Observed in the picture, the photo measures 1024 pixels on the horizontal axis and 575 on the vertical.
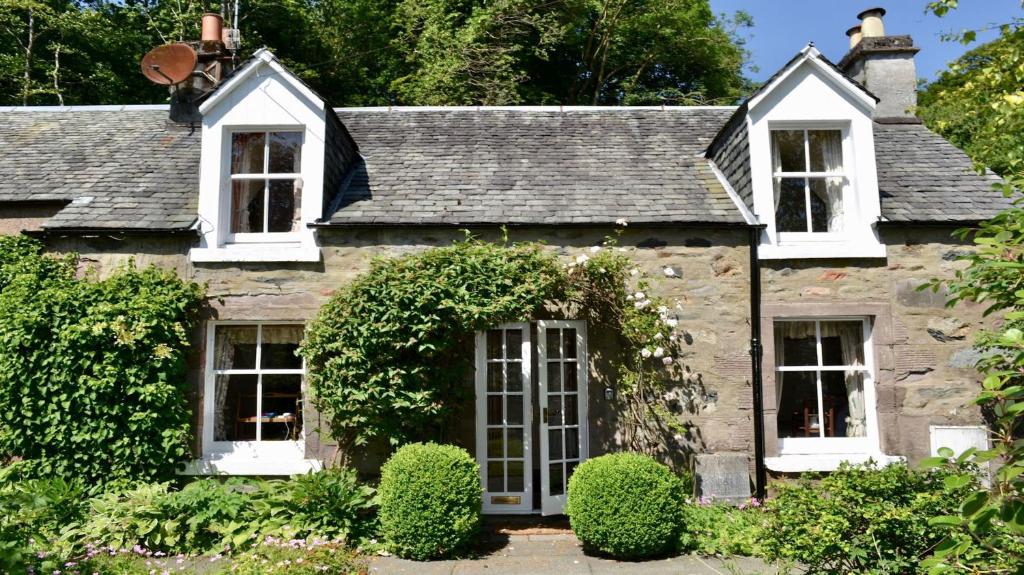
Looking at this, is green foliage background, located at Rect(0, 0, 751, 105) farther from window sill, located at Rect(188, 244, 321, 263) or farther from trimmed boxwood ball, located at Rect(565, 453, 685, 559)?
trimmed boxwood ball, located at Rect(565, 453, 685, 559)

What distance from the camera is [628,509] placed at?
6.43 metres

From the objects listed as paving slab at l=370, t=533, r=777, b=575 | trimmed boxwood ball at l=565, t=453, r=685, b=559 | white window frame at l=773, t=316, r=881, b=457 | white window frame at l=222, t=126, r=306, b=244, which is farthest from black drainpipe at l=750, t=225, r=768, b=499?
white window frame at l=222, t=126, r=306, b=244

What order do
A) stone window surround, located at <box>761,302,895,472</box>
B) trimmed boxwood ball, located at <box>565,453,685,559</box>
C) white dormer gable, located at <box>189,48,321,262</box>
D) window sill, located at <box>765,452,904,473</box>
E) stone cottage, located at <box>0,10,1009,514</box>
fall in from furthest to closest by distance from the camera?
white dormer gable, located at <box>189,48,321,262</box>
stone cottage, located at <box>0,10,1009,514</box>
stone window surround, located at <box>761,302,895,472</box>
window sill, located at <box>765,452,904,473</box>
trimmed boxwood ball, located at <box>565,453,685,559</box>

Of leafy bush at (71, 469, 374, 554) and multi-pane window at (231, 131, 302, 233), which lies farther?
multi-pane window at (231, 131, 302, 233)

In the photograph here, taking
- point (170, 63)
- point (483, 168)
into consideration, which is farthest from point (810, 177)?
point (170, 63)

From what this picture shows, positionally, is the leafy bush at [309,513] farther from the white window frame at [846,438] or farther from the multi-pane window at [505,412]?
the white window frame at [846,438]

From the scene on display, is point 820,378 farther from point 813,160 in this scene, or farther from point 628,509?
point 628,509

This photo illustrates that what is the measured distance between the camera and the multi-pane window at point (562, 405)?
794 cm

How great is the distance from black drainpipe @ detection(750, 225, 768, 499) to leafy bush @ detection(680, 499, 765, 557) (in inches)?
16.2

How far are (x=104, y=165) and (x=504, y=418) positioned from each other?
715 centimetres

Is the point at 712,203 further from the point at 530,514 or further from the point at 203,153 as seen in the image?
the point at 203,153

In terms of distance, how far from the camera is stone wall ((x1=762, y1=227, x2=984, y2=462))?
778 centimetres

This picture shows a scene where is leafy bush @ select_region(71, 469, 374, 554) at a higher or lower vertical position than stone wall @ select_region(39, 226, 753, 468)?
lower

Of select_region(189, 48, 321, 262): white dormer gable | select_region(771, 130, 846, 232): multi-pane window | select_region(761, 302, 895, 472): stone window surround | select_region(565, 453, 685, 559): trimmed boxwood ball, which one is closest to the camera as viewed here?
select_region(565, 453, 685, 559): trimmed boxwood ball
